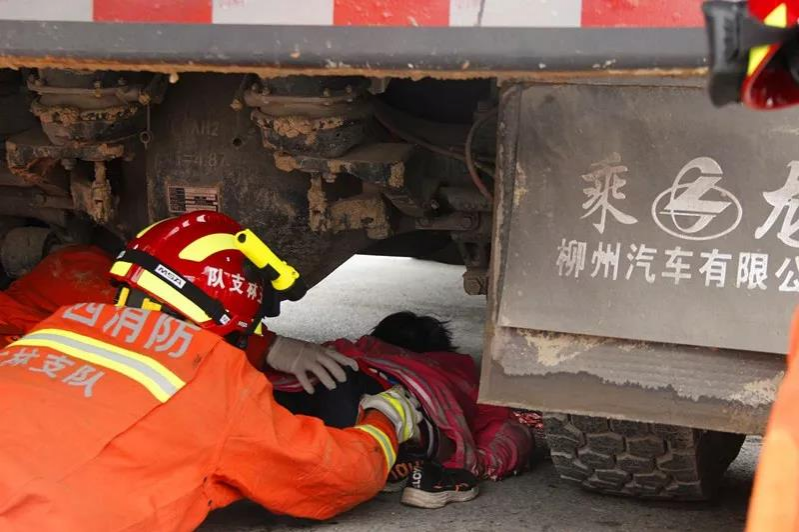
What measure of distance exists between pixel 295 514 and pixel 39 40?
117cm

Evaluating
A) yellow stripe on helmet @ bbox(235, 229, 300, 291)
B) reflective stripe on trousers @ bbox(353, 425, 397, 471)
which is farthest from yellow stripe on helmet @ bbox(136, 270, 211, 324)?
reflective stripe on trousers @ bbox(353, 425, 397, 471)

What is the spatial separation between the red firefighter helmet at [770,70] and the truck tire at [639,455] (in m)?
1.37

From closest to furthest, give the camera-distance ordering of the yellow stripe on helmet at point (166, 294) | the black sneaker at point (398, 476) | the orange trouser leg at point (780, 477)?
the orange trouser leg at point (780, 477) → the yellow stripe on helmet at point (166, 294) → the black sneaker at point (398, 476)

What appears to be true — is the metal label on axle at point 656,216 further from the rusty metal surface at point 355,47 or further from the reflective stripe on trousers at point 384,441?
the reflective stripe on trousers at point 384,441

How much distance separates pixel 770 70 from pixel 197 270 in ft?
5.65

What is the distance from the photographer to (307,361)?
299cm

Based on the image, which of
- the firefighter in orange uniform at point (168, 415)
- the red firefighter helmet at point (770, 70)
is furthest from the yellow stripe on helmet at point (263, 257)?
the red firefighter helmet at point (770, 70)

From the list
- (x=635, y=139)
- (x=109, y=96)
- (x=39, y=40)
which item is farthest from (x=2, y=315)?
(x=635, y=139)

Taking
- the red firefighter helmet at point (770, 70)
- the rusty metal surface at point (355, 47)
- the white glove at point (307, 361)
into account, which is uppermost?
the red firefighter helmet at point (770, 70)

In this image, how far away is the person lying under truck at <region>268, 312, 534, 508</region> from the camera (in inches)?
117

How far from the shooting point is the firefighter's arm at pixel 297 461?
2.50 m

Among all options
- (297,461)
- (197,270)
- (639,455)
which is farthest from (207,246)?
(639,455)

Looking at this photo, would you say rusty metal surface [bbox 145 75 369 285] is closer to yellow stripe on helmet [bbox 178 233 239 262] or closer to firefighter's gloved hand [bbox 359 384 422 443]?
yellow stripe on helmet [bbox 178 233 239 262]

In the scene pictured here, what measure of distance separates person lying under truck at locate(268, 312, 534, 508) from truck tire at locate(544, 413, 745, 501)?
0.27 metres
